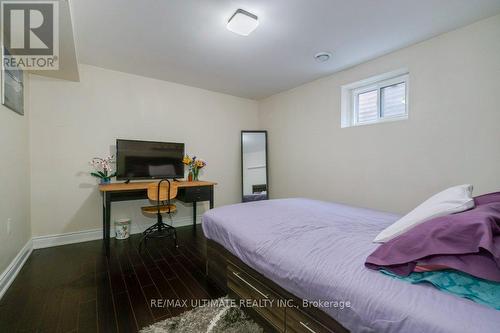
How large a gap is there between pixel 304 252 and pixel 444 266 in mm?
580

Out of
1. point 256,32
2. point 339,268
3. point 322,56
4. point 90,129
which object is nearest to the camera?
point 339,268

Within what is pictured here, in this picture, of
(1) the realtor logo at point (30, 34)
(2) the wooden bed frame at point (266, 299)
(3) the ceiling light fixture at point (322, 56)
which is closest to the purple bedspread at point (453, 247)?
(2) the wooden bed frame at point (266, 299)

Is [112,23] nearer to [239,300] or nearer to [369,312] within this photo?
[239,300]

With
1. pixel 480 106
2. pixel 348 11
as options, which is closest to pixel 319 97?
pixel 348 11

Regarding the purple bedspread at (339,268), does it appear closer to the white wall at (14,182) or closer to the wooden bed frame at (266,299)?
the wooden bed frame at (266,299)

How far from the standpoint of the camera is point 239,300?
5.34 feet

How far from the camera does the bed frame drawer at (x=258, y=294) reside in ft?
4.21

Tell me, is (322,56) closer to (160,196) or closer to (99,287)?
(160,196)

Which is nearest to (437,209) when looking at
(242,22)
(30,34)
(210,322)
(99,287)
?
(210,322)

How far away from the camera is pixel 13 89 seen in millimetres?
2152

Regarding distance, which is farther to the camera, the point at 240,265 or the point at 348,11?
the point at 348,11

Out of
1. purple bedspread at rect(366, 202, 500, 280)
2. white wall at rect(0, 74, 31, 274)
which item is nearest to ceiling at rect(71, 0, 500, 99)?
white wall at rect(0, 74, 31, 274)

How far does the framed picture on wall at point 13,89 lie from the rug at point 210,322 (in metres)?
2.27

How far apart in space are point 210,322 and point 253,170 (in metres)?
3.05
